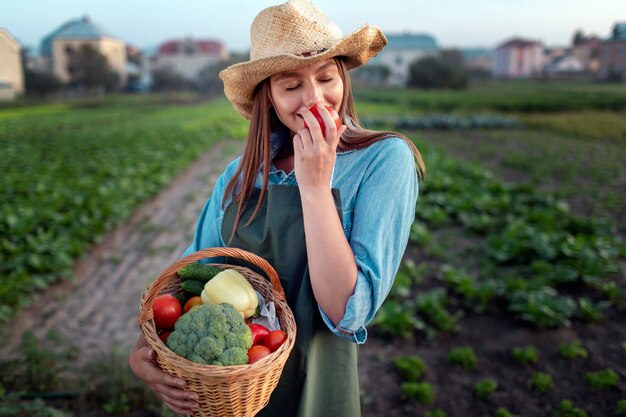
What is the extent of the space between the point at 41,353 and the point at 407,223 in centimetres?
337

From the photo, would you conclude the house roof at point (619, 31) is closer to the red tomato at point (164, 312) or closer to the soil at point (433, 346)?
the soil at point (433, 346)

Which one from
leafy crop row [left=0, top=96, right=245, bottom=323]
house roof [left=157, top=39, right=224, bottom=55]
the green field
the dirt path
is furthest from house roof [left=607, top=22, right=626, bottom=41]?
house roof [left=157, top=39, right=224, bottom=55]

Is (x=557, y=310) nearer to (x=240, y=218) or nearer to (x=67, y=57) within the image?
(x=240, y=218)

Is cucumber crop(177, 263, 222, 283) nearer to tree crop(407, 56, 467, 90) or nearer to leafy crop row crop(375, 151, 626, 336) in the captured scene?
leafy crop row crop(375, 151, 626, 336)

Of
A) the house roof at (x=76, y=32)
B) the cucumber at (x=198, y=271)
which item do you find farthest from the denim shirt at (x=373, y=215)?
the house roof at (x=76, y=32)

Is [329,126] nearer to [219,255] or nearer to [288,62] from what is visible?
[288,62]

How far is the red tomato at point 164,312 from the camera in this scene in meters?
1.52

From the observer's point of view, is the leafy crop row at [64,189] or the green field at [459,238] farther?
the leafy crop row at [64,189]

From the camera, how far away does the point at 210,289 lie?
151 centimetres

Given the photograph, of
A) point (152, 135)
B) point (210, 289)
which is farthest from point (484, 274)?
point (152, 135)

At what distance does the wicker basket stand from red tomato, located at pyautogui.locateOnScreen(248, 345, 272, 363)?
0.05 meters

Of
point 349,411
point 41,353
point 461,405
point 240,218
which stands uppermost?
point 240,218

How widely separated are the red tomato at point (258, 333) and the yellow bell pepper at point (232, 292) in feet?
0.18

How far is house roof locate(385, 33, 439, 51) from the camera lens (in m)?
93.7
